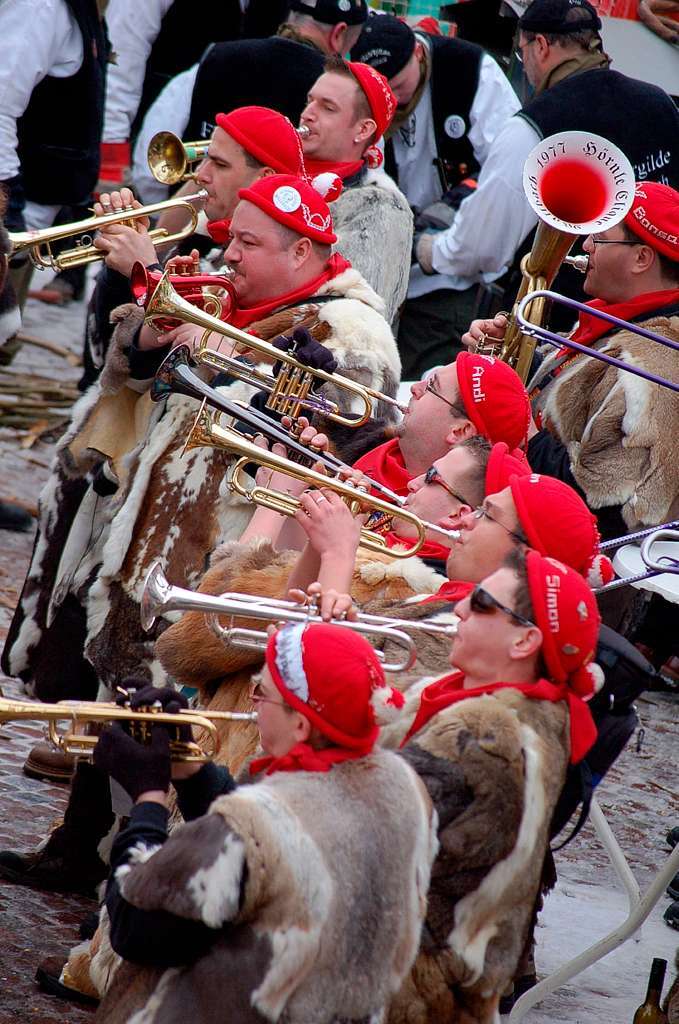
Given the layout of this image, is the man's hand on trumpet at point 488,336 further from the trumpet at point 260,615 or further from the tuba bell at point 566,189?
the trumpet at point 260,615

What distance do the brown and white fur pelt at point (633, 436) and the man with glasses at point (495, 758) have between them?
176 centimetres

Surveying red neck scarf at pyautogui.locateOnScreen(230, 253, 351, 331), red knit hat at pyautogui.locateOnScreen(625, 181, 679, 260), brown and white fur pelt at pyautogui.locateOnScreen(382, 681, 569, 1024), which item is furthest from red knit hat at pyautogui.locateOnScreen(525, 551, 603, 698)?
red knit hat at pyautogui.locateOnScreen(625, 181, 679, 260)

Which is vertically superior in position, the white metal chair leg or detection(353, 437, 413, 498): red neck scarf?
detection(353, 437, 413, 498): red neck scarf

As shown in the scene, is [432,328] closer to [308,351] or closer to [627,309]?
[627,309]

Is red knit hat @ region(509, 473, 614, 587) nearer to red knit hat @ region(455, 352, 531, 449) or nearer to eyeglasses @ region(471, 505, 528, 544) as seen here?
eyeglasses @ region(471, 505, 528, 544)

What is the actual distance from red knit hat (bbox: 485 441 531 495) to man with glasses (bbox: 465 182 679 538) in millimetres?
992

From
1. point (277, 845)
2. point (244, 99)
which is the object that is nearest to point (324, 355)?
point (277, 845)

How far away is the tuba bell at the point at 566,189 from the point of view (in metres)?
5.07

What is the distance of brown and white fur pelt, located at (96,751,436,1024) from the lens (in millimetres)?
2570

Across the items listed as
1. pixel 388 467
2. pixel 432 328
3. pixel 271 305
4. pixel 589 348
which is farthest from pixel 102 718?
pixel 432 328

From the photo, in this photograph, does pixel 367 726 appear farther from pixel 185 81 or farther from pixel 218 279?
pixel 185 81

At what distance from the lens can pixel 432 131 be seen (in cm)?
818

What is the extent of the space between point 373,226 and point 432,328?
156 centimetres

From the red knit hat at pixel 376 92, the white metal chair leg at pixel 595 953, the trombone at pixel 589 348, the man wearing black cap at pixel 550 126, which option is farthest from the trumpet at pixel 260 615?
the man wearing black cap at pixel 550 126
